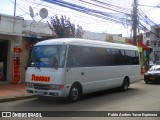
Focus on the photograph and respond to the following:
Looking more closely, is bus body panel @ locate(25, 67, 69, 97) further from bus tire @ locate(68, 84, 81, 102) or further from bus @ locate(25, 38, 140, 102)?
bus tire @ locate(68, 84, 81, 102)

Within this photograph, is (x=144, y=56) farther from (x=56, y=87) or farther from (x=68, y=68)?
(x=56, y=87)

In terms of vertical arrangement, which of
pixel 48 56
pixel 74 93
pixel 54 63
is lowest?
pixel 74 93

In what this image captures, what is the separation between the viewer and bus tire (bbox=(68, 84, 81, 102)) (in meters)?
11.7

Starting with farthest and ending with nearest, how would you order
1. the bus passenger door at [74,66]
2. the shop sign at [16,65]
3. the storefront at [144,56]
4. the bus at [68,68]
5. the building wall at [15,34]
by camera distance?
the storefront at [144,56], the shop sign at [16,65], the building wall at [15,34], the bus passenger door at [74,66], the bus at [68,68]

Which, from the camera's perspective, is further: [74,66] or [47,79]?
[74,66]

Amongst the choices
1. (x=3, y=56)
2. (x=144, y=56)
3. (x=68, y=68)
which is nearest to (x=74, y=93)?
(x=68, y=68)

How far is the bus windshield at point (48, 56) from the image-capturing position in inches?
456

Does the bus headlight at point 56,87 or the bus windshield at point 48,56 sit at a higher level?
the bus windshield at point 48,56

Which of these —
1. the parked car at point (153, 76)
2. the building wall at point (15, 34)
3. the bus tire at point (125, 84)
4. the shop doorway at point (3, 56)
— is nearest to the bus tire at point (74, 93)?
the bus tire at point (125, 84)

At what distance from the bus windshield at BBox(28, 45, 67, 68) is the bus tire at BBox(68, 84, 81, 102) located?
1.10 meters

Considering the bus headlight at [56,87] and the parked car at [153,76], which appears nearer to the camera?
the bus headlight at [56,87]

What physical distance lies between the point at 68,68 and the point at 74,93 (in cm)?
110

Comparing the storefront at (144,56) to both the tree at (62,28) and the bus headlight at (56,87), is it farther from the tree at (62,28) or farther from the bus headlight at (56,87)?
the bus headlight at (56,87)

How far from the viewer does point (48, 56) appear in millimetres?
11828
